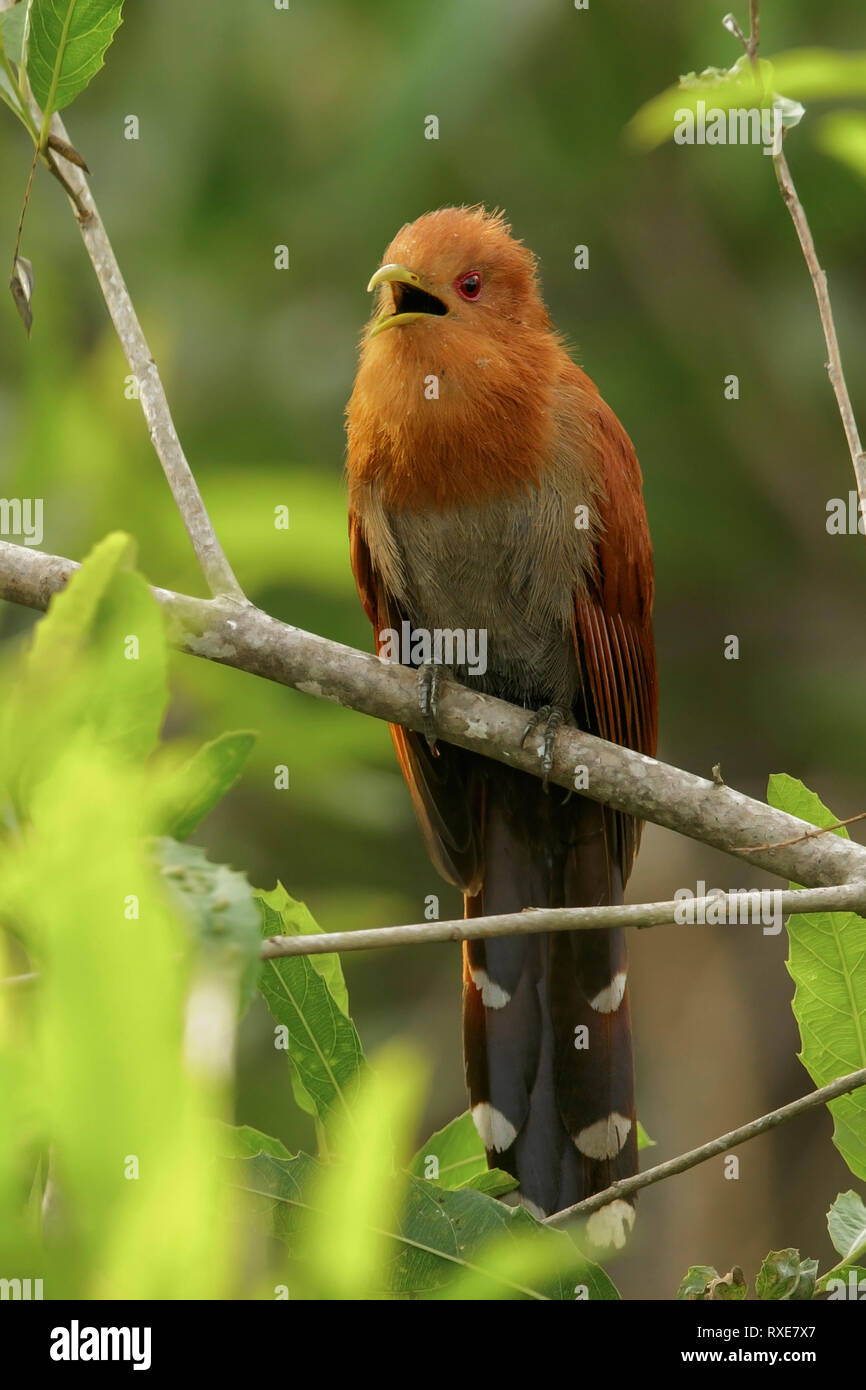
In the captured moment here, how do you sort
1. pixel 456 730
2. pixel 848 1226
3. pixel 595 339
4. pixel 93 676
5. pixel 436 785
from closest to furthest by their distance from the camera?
pixel 93 676 → pixel 848 1226 → pixel 456 730 → pixel 436 785 → pixel 595 339

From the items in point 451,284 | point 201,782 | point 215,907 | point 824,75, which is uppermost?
point 451,284

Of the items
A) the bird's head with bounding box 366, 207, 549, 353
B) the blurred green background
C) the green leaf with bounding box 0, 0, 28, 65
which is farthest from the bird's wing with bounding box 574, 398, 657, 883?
the green leaf with bounding box 0, 0, 28, 65

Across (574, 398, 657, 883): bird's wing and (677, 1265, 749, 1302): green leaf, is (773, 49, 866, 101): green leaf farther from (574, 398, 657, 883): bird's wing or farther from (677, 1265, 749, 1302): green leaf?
(677, 1265, 749, 1302): green leaf

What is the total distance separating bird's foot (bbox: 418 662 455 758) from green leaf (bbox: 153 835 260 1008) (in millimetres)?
1644

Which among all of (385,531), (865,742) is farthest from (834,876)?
(865,742)

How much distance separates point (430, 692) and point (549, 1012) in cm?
90

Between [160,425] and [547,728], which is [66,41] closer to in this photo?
[160,425]

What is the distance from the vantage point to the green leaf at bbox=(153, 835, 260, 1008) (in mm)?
1027

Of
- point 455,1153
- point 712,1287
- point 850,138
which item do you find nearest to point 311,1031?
point 455,1153

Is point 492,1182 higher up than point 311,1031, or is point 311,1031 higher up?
point 311,1031

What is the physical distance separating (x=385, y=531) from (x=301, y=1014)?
168 cm

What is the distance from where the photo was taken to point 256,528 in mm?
2951

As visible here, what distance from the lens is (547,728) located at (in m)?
2.90
